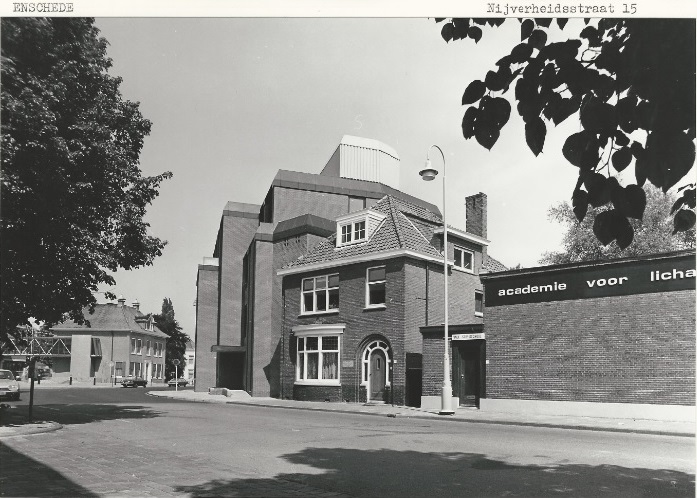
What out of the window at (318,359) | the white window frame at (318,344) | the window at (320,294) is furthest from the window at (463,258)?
the window at (318,359)

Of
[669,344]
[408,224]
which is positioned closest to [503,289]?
[669,344]

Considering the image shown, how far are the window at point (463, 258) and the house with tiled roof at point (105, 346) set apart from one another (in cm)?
5137

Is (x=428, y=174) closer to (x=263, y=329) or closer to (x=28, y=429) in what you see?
(x=28, y=429)

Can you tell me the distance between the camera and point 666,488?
7121 millimetres

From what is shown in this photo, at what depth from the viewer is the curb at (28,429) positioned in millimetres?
12633

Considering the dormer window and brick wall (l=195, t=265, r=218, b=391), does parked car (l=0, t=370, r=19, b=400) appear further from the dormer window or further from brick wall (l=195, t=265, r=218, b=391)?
the dormer window

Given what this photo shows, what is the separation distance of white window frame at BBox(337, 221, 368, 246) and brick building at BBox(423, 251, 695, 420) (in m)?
7.95

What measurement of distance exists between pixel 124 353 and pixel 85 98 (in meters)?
65.3

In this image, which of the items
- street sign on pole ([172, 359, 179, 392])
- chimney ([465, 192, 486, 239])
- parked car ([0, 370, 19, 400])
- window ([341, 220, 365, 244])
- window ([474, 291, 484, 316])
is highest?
chimney ([465, 192, 486, 239])

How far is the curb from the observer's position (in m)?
12.6

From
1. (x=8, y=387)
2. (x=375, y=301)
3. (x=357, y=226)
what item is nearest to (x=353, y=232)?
(x=357, y=226)

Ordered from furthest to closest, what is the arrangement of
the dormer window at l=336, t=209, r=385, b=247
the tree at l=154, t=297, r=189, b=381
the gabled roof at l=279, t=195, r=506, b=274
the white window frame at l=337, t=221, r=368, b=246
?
the tree at l=154, t=297, r=189, b=381 → the white window frame at l=337, t=221, r=368, b=246 → the dormer window at l=336, t=209, r=385, b=247 → the gabled roof at l=279, t=195, r=506, b=274

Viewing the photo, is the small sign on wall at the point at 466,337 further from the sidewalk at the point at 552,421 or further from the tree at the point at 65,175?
the tree at the point at 65,175

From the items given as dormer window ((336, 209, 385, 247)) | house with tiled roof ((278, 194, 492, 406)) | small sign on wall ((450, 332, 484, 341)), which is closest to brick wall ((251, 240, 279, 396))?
house with tiled roof ((278, 194, 492, 406))
